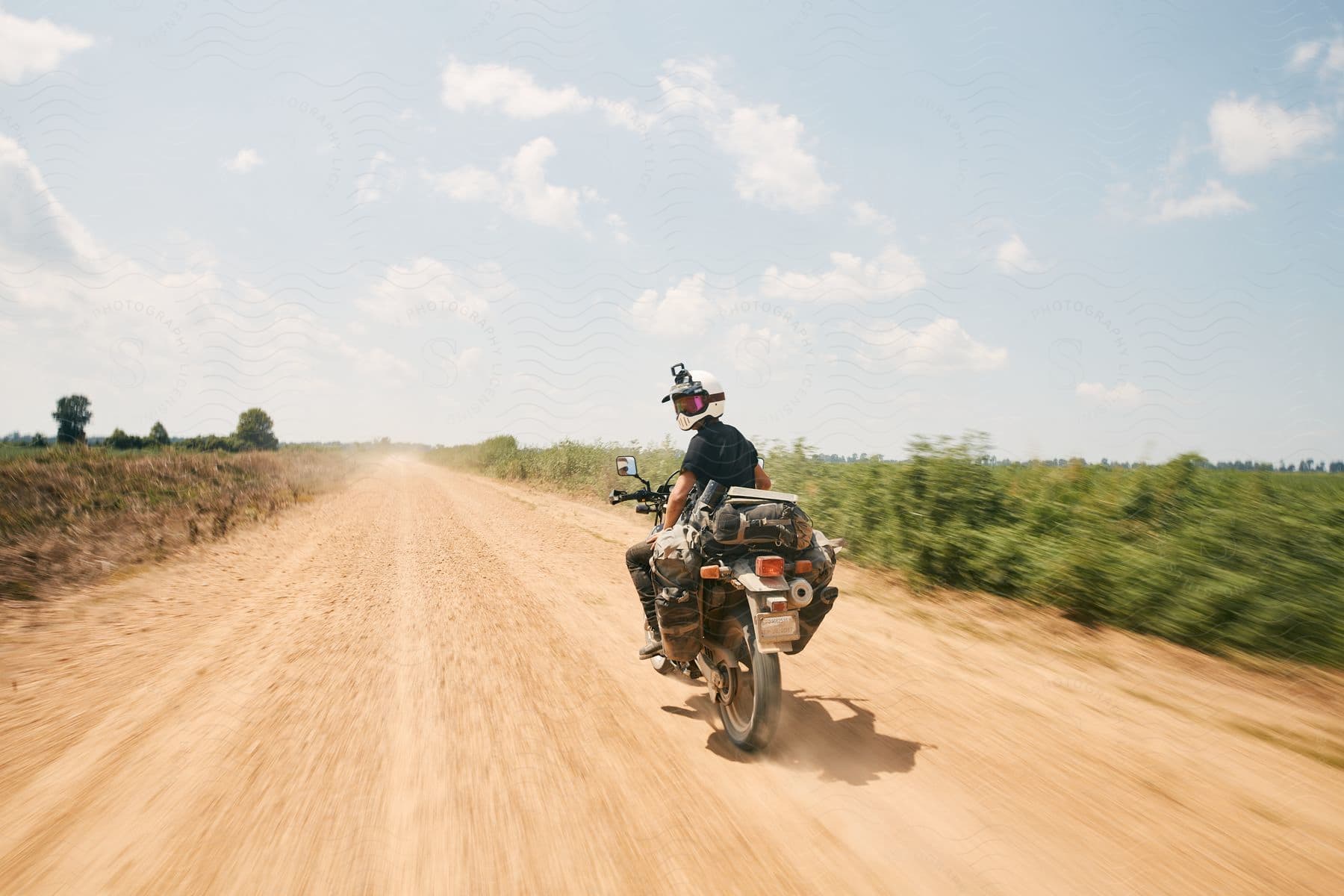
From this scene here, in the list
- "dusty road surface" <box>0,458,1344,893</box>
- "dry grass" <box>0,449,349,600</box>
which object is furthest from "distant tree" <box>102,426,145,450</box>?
"dusty road surface" <box>0,458,1344,893</box>

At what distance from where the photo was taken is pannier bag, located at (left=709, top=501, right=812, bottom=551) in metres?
3.52

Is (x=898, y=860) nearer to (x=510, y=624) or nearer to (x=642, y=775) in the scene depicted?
(x=642, y=775)

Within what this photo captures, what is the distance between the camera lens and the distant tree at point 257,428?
5870 cm

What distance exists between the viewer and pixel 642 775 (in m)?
3.33

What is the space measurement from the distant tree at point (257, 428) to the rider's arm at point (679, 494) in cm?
6289

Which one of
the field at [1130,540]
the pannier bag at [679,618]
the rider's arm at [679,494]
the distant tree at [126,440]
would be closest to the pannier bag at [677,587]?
the pannier bag at [679,618]

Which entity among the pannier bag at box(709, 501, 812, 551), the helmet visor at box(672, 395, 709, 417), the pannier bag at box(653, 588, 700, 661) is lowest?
the pannier bag at box(653, 588, 700, 661)

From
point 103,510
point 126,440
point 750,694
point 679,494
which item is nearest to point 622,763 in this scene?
point 750,694

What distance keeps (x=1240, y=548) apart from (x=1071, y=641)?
1485 millimetres

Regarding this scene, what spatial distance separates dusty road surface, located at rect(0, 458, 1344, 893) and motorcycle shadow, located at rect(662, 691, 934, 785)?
0.02m

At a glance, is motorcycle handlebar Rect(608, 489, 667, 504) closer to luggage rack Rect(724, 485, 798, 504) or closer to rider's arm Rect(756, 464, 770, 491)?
rider's arm Rect(756, 464, 770, 491)

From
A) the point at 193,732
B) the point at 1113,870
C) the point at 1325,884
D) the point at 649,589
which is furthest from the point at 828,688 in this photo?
the point at 193,732

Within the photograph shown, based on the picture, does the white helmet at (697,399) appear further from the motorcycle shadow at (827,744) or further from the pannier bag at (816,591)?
the motorcycle shadow at (827,744)

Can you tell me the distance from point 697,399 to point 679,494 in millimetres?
648
